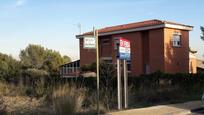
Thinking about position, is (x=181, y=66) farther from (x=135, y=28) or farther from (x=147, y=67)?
(x=135, y=28)

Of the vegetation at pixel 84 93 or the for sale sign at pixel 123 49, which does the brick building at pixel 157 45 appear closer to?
the vegetation at pixel 84 93

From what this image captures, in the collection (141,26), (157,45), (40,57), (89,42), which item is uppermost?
(141,26)

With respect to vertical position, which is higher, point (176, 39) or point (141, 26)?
point (141, 26)

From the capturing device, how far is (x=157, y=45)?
47.2 metres

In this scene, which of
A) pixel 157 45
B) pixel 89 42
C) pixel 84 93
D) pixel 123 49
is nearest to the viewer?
pixel 89 42

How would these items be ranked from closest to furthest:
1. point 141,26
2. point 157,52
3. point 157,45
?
point 157,52 < point 157,45 < point 141,26

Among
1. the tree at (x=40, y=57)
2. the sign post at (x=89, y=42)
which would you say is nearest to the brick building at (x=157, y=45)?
the sign post at (x=89, y=42)

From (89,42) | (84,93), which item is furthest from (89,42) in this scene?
(84,93)

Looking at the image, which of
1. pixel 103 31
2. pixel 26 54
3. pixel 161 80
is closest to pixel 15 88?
pixel 161 80

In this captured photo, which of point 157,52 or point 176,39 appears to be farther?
point 176,39

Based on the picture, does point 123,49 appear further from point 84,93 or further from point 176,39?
point 176,39

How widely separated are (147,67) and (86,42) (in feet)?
114

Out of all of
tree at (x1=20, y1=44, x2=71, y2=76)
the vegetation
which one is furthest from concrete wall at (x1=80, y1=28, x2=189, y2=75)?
tree at (x1=20, y1=44, x2=71, y2=76)

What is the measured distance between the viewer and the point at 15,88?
86.4ft
